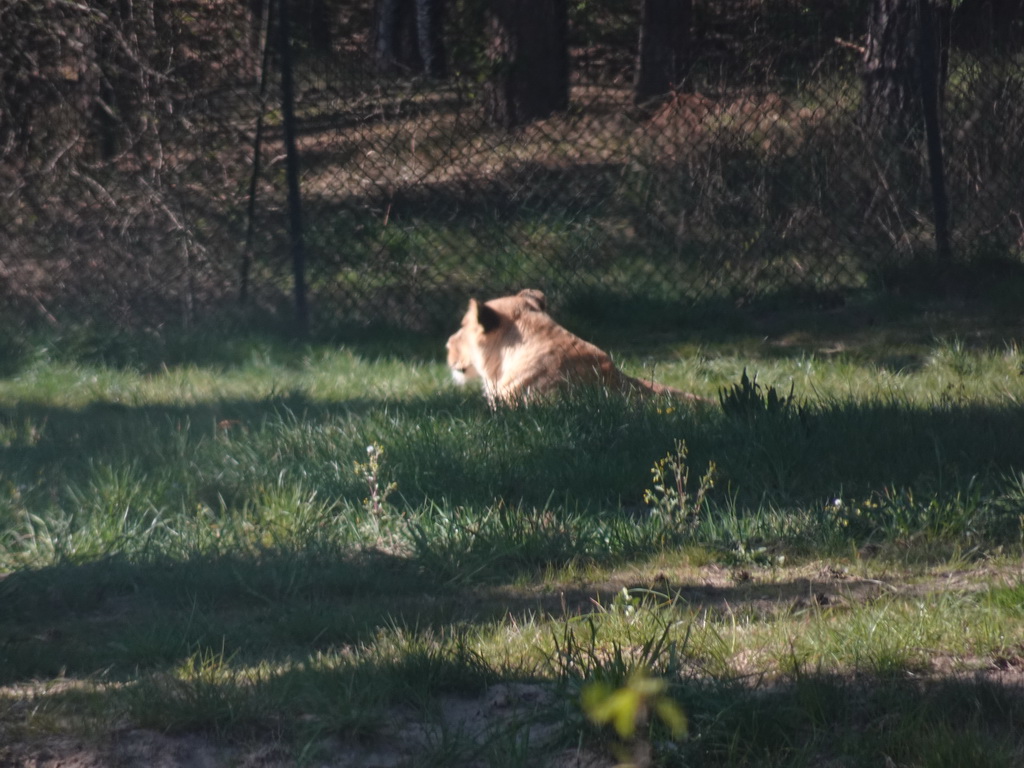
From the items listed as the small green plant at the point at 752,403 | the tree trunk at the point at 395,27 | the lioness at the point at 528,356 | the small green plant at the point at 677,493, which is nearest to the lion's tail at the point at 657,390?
the lioness at the point at 528,356

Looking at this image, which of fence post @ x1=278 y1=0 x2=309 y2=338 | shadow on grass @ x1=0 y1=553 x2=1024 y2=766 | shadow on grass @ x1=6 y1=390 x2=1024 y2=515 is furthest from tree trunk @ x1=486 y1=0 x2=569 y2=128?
shadow on grass @ x1=0 y1=553 x2=1024 y2=766

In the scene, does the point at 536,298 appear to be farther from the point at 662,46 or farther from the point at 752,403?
the point at 662,46

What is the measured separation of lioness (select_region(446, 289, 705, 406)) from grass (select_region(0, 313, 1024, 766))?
10.4 inches

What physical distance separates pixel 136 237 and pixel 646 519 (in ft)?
18.6

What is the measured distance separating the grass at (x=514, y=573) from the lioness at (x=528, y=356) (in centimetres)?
27

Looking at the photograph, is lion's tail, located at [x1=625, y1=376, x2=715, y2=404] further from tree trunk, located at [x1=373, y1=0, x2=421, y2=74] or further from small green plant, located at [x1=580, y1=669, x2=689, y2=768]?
tree trunk, located at [x1=373, y1=0, x2=421, y2=74]

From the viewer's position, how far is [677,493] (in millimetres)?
4535

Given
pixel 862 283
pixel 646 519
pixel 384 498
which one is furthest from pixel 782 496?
pixel 862 283

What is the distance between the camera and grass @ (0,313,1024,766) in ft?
9.07

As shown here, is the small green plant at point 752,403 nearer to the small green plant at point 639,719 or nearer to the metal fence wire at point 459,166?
the small green plant at point 639,719

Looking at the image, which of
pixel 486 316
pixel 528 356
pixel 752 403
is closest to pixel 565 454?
pixel 752 403

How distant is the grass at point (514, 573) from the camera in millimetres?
2766

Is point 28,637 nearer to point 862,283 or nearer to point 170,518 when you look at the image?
point 170,518

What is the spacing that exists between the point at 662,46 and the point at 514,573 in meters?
9.59
